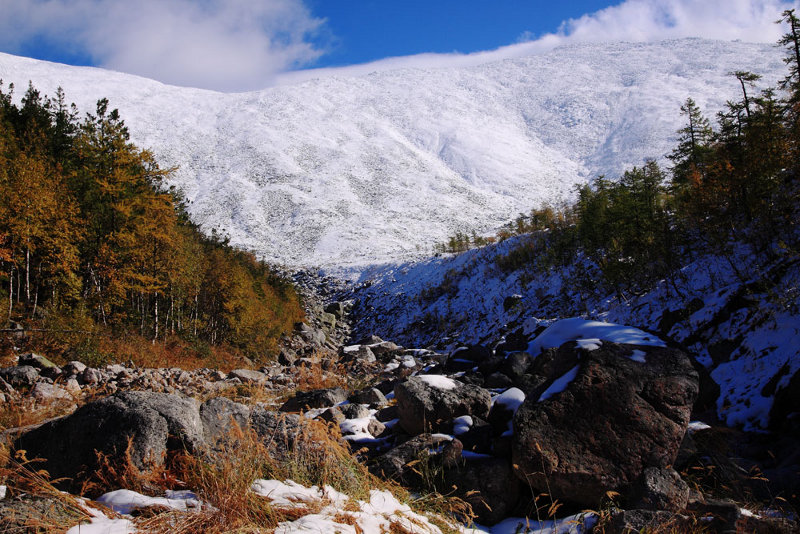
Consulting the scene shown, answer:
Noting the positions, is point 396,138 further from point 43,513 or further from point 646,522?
point 43,513

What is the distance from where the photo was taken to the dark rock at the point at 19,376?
841cm

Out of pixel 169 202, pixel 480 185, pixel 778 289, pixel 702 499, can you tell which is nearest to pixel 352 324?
pixel 169 202

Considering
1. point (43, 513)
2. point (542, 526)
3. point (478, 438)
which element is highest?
point (43, 513)

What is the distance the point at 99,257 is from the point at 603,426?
18771mm

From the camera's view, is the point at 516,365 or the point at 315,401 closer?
the point at 315,401

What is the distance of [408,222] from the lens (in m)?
72.9

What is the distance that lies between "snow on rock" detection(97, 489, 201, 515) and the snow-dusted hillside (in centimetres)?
4746

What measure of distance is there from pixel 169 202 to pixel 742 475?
66.7 feet

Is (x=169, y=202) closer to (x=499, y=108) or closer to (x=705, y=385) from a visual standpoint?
(x=705, y=385)

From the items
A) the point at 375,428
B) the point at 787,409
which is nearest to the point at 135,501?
the point at 375,428

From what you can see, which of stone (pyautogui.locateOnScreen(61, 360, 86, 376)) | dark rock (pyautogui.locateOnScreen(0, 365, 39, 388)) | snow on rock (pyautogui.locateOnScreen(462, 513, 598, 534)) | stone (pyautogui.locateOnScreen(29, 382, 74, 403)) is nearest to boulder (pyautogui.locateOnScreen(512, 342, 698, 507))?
snow on rock (pyautogui.locateOnScreen(462, 513, 598, 534))

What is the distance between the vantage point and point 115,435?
3.34 m

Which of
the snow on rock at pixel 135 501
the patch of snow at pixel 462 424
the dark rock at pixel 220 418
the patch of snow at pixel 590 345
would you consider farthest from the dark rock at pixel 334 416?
the snow on rock at pixel 135 501

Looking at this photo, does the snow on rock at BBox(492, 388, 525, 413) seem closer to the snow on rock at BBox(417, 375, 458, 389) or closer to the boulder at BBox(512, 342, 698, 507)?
the boulder at BBox(512, 342, 698, 507)
